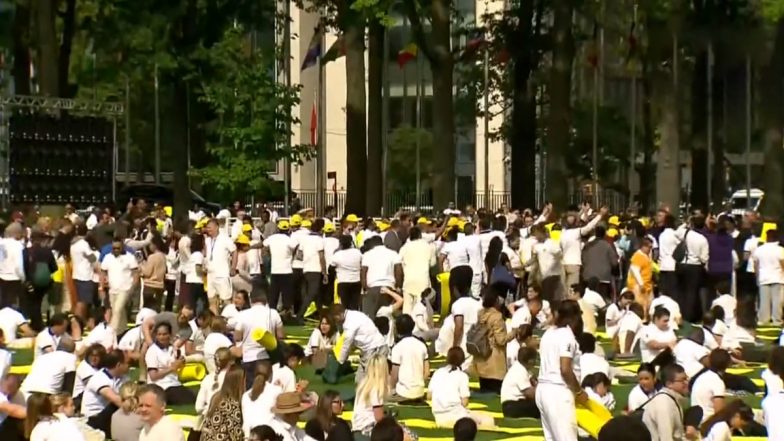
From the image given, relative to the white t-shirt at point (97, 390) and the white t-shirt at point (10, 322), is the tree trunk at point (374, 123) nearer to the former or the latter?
the white t-shirt at point (10, 322)

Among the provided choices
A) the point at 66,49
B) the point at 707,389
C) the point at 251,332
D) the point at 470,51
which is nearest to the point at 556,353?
the point at 707,389

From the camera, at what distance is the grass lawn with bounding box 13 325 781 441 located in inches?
Answer: 715

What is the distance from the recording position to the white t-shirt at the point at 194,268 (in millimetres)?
28234

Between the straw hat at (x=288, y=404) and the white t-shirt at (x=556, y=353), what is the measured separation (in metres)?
2.12

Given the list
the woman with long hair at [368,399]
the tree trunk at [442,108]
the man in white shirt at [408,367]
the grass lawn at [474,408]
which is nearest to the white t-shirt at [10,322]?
the grass lawn at [474,408]

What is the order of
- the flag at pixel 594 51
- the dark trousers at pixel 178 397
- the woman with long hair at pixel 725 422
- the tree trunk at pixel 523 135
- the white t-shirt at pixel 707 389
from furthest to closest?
the flag at pixel 594 51
the tree trunk at pixel 523 135
the dark trousers at pixel 178 397
the white t-shirt at pixel 707 389
the woman with long hair at pixel 725 422

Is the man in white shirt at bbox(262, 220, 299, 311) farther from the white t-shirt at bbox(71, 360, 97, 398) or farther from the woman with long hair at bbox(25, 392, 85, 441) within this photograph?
the woman with long hair at bbox(25, 392, 85, 441)

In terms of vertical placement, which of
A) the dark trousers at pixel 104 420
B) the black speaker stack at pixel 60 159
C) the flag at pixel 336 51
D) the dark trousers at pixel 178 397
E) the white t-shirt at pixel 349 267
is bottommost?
Result: the dark trousers at pixel 178 397

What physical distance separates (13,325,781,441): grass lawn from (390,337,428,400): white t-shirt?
0.20 m

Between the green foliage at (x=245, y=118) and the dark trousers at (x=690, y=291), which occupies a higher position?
the green foliage at (x=245, y=118)

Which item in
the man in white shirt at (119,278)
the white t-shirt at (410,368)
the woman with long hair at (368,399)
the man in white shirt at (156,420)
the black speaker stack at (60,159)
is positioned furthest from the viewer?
the black speaker stack at (60,159)

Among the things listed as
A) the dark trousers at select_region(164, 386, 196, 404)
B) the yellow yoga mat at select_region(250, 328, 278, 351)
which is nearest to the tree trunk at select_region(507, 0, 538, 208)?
the dark trousers at select_region(164, 386, 196, 404)

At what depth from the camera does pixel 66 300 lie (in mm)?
28859

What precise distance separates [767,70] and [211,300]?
24854 mm
